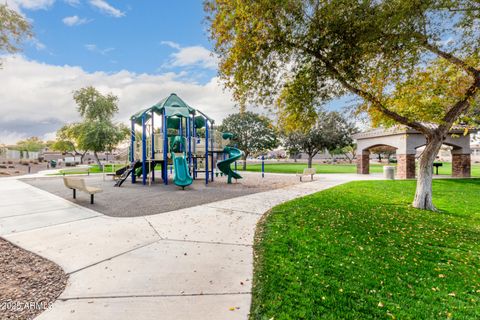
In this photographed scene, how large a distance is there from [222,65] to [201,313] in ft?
23.5

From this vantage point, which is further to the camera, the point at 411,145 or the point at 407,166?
the point at 407,166

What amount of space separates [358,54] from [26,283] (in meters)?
8.92

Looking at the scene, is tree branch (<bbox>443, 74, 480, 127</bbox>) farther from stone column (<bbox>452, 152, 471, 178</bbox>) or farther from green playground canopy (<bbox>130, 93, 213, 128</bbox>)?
stone column (<bbox>452, 152, 471, 178</bbox>)

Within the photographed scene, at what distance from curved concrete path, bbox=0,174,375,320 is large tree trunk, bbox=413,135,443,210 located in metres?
6.49

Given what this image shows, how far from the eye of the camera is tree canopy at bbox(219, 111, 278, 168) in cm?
3431

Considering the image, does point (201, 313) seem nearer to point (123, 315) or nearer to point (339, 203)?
point (123, 315)

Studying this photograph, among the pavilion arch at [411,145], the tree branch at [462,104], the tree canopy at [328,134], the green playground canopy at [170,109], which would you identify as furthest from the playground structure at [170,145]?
the tree canopy at [328,134]

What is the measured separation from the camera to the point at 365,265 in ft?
12.7

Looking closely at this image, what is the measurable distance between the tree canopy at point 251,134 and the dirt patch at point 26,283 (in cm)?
3067

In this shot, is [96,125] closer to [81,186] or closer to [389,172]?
[81,186]

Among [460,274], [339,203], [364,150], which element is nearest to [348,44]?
[339,203]

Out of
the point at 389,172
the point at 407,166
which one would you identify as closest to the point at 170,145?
the point at 389,172

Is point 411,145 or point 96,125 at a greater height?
point 96,125

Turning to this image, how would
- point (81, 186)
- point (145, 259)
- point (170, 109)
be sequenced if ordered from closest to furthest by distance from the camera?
point (145, 259) < point (81, 186) < point (170, 109)
